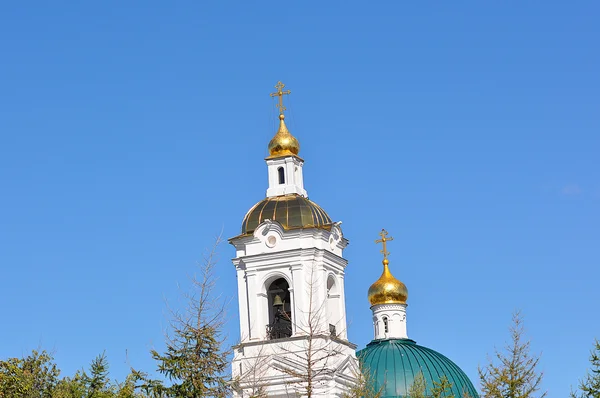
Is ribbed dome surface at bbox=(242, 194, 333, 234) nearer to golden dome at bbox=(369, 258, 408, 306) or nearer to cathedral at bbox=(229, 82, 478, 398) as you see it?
cathedral at bbox=(229, 82, 478, 398)

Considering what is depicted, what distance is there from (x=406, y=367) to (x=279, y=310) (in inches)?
450

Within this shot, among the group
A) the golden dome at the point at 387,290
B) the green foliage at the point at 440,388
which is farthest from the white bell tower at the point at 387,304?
the green foliage at the point at 440,388

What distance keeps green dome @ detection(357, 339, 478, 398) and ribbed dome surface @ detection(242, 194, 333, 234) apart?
31.3ft

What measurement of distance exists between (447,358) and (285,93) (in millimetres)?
15158

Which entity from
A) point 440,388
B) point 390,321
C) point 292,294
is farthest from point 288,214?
point 390,321

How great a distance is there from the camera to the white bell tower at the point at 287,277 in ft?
165

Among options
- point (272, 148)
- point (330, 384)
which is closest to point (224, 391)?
point (330, 384)

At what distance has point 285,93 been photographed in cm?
5412

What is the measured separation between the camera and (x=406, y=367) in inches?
2430

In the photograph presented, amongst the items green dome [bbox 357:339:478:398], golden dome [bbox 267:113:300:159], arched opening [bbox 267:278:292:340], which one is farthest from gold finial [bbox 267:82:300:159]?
green dome [bbox 357:339:478:398]

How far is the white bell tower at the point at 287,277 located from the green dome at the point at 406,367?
8419 mm

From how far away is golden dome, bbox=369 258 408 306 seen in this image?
6675 cm

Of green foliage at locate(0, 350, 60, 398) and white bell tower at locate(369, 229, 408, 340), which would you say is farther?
white bell tower at locate(369, 229, 408, 340)

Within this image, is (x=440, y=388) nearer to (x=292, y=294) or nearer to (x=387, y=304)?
(x=292, y=294)
